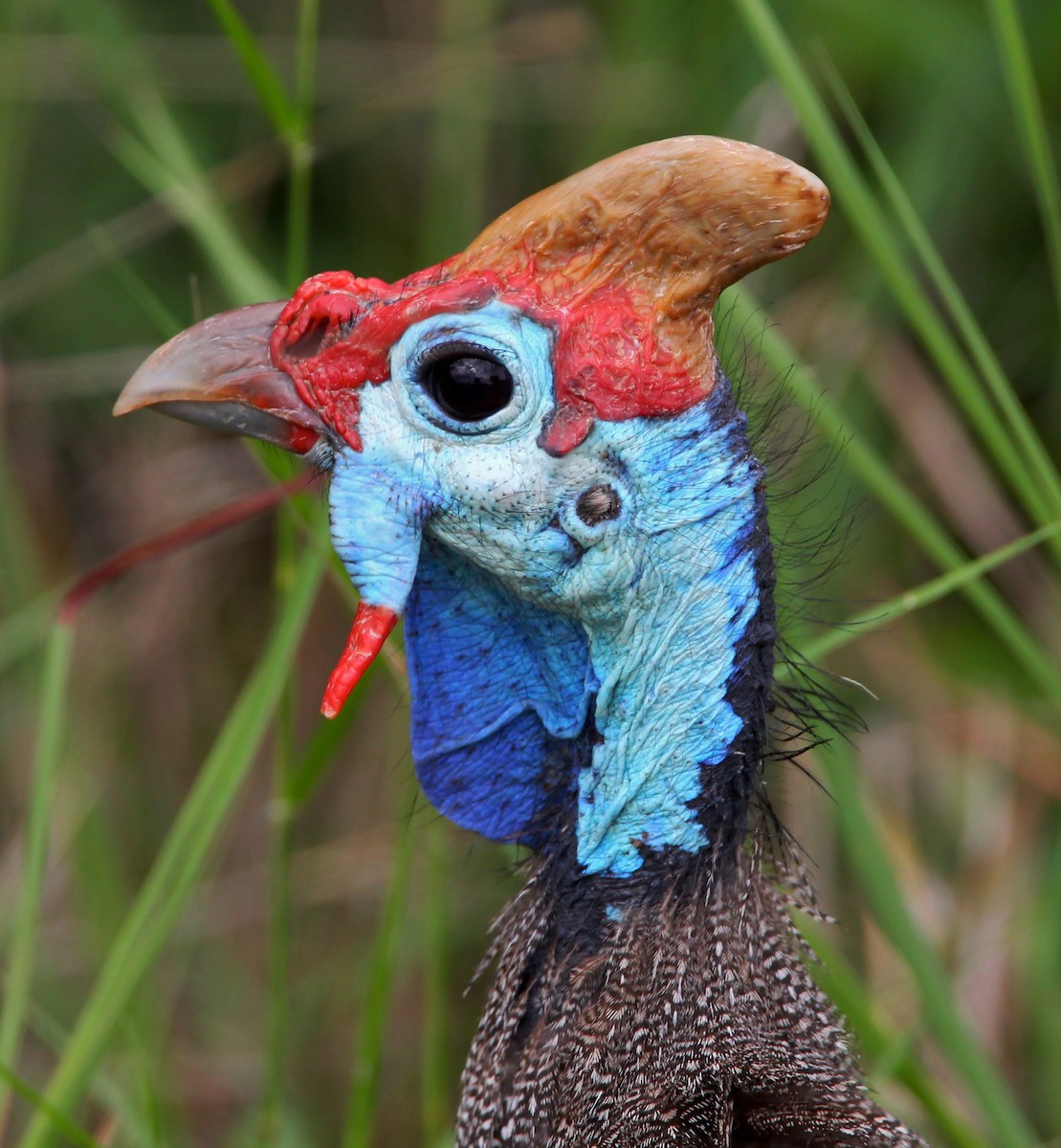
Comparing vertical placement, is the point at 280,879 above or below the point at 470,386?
below

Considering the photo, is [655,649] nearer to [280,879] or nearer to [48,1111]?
[280,879]

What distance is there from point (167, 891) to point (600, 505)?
92 centimetres

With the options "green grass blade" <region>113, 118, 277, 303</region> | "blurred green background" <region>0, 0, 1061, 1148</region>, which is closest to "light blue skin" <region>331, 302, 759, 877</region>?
"green grass blade" <region>113, 118, 277, 303</region>

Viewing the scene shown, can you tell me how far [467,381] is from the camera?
1.65 metres

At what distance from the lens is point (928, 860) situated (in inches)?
139

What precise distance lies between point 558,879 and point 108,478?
2436mm

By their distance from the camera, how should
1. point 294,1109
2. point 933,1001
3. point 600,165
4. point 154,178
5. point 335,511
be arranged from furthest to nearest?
point 294,1109
point 154,178
point 933,1001
point 335,511
point 600,165

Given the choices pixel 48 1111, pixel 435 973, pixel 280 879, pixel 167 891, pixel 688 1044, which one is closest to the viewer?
pixel 688 1044

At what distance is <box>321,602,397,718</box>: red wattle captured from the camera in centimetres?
167

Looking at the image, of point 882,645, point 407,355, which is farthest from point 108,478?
point 407,355

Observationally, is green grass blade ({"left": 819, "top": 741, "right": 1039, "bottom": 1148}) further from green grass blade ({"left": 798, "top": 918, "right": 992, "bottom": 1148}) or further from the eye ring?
the eye ring

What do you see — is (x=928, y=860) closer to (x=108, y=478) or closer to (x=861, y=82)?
(x=861, y=82)

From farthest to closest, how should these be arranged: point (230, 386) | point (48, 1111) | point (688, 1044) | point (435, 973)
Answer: point (435, 973), point (48, 1111), point (230, 386), point (688, 1044)

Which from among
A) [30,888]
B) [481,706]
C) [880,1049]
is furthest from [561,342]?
[880,1049]
